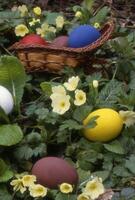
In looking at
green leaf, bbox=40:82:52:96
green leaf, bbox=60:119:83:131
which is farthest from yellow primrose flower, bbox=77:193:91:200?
green leaf, bbox=40:82:52:96

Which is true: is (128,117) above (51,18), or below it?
below

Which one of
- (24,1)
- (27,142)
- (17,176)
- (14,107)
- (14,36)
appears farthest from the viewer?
(24,1)

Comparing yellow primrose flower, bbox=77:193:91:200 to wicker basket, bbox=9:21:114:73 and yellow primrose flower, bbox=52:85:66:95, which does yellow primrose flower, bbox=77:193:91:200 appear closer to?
yellow primrose flower, bbox=52:85:66:95

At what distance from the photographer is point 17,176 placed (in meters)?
2.07

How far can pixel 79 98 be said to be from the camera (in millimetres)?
2266

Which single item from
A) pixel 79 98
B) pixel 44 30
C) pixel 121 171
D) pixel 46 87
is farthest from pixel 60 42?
pixel 121 171

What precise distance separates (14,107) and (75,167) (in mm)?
419

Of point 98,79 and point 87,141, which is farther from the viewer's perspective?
point 98,79

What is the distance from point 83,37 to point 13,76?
1.21ft

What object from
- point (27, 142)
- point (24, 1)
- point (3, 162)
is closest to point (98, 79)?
point (27, 142)

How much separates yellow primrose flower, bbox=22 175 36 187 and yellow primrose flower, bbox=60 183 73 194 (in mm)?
103

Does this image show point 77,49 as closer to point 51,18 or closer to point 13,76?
point 13,76

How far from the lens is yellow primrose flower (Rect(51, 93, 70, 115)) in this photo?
2240 mm

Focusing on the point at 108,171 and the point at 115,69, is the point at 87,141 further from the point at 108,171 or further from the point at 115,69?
the point at 115,69
